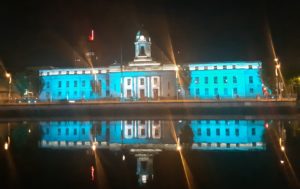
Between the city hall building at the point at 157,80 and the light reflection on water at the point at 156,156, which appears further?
the city hall building at the point at 157,80

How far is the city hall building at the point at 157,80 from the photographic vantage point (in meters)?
82.6

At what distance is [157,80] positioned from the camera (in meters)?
85.0

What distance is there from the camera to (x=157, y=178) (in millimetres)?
11984

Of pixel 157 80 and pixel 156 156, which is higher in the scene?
pixel 157 80

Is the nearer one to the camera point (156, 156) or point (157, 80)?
point (156, 156)

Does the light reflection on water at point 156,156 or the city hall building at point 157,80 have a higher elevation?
the city hall building at point 157,80

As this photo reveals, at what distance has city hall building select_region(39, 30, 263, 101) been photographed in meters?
82.6

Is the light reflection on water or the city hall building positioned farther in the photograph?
the city hall building

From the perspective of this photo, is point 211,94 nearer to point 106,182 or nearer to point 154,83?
point 154,83

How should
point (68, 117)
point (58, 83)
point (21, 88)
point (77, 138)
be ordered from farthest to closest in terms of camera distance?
point (58, 83) → point (21, 88) → point (68, 117) → point (77, 138)

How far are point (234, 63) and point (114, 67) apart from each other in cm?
2865

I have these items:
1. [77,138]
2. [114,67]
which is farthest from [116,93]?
[77,138]

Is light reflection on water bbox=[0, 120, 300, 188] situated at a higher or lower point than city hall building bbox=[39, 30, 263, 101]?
lower

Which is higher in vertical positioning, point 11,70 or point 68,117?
point 11,70
